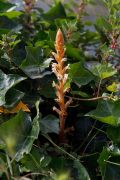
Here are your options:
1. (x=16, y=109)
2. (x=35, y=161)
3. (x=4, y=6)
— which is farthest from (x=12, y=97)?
(x=4, y=6)

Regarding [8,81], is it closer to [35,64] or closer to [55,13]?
[35,64]

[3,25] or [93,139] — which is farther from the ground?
[3,25]

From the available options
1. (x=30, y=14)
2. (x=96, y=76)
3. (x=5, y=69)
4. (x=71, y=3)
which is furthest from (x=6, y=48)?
(x=71, y=3)

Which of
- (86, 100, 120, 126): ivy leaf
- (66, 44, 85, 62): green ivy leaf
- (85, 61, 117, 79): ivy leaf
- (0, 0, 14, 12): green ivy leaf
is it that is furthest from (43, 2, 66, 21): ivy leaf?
(86, 100, 120, 126): ivy leaf

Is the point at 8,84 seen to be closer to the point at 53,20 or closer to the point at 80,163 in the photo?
the point at 80,163

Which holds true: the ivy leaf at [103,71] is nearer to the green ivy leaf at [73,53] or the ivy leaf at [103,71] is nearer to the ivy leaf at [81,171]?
the green ivy leaf at [73,53]


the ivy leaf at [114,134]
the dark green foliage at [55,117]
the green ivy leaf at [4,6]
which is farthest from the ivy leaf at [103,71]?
the green ivy leaf at [4,6]
